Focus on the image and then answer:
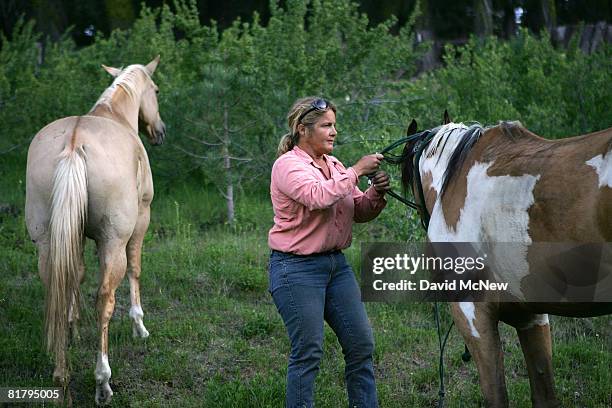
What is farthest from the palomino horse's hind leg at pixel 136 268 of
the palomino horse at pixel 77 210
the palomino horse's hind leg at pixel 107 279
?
the palomino horse's hind leg at pixel 107 279

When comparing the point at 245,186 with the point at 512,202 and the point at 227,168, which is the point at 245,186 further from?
the point at 512,202

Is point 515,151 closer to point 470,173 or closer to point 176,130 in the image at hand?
point 470,173

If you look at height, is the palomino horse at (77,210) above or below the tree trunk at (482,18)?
below

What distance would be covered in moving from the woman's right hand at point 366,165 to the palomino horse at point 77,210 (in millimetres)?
1986

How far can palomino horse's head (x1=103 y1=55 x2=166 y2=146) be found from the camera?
23.3 ft

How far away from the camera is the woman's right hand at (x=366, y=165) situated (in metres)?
3.73

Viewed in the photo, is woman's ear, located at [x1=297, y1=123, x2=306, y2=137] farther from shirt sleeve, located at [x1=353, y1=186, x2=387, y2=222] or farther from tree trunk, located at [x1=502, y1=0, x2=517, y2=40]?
tree trunk, located at [x1=502, y1=0, x2=517, y2=40]

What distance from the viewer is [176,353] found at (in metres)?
5.57

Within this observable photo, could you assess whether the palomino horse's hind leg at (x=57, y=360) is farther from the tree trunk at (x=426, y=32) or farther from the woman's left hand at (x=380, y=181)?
the tree trunk at (x=426, y=32)

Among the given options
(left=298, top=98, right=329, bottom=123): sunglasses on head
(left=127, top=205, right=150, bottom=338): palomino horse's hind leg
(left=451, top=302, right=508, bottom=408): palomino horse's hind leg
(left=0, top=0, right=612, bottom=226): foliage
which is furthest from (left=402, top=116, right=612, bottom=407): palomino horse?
(left=0, top=0, right=612, bottom=226): foliage

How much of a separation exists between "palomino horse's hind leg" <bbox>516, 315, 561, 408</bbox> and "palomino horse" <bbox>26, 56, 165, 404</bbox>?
105 inches

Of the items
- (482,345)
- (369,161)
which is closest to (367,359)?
(482,345)

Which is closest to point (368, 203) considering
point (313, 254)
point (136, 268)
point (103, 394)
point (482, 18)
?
point (313, 254)

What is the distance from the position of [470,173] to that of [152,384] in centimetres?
272
